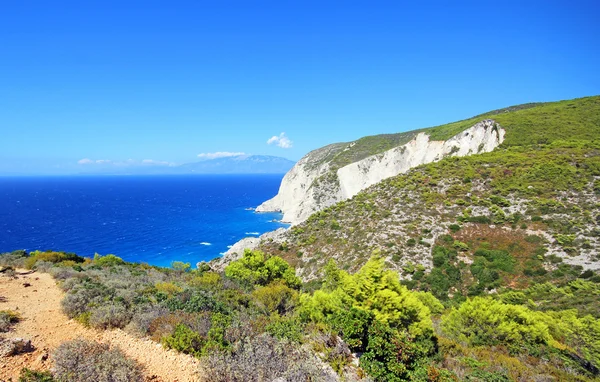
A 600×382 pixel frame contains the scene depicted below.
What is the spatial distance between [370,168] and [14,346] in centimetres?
7821

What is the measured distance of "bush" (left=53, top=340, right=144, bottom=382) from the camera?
21.2ft

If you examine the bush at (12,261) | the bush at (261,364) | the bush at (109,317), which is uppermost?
the bush at (109,317)

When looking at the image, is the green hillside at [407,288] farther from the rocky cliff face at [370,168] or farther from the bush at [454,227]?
the rocky cliff face at [370,168]

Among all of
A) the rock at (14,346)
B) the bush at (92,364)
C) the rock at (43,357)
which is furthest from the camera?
the rock at (43,357)

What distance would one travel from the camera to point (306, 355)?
8.23m

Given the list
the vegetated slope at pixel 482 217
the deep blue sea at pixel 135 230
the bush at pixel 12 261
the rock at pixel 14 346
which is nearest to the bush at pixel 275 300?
the rock at pixel 14 346

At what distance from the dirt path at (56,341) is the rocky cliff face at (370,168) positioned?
59608mm

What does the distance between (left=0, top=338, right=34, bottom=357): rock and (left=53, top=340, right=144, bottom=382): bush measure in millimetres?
1016

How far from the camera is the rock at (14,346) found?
717 cm

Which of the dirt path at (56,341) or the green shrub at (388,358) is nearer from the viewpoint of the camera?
the dirt path at (56,341)

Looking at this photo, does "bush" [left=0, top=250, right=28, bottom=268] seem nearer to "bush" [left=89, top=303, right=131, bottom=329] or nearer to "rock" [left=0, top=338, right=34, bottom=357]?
"bush" [left=89, top=303, right=131, bottom=329]

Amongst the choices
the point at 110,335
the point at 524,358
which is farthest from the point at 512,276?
the point at 110,335

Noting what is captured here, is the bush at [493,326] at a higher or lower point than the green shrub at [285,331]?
lower

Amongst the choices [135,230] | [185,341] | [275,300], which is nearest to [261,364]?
[185,341]
